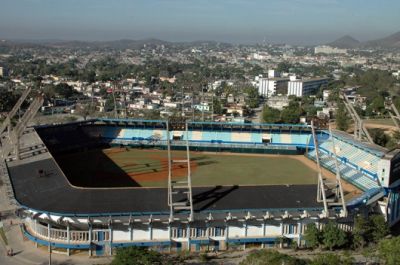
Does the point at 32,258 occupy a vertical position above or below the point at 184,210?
below

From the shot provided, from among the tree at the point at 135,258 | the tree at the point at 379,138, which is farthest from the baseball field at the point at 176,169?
the tree at the point at 135,258

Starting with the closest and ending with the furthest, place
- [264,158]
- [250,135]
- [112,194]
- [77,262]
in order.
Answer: [77,262], [112,194], [264,158], [250,135]

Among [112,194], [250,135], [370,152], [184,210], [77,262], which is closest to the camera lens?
[77,262]

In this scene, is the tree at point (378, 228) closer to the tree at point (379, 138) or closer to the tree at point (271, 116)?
the tree at point (379, 138)

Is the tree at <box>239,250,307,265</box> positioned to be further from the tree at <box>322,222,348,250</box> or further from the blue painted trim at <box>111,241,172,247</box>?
the blue painted trim at <box>111,241,172,247</box>

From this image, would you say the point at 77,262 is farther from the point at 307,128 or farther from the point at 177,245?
the point at 307,128

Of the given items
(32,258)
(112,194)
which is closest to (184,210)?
(112,194)
